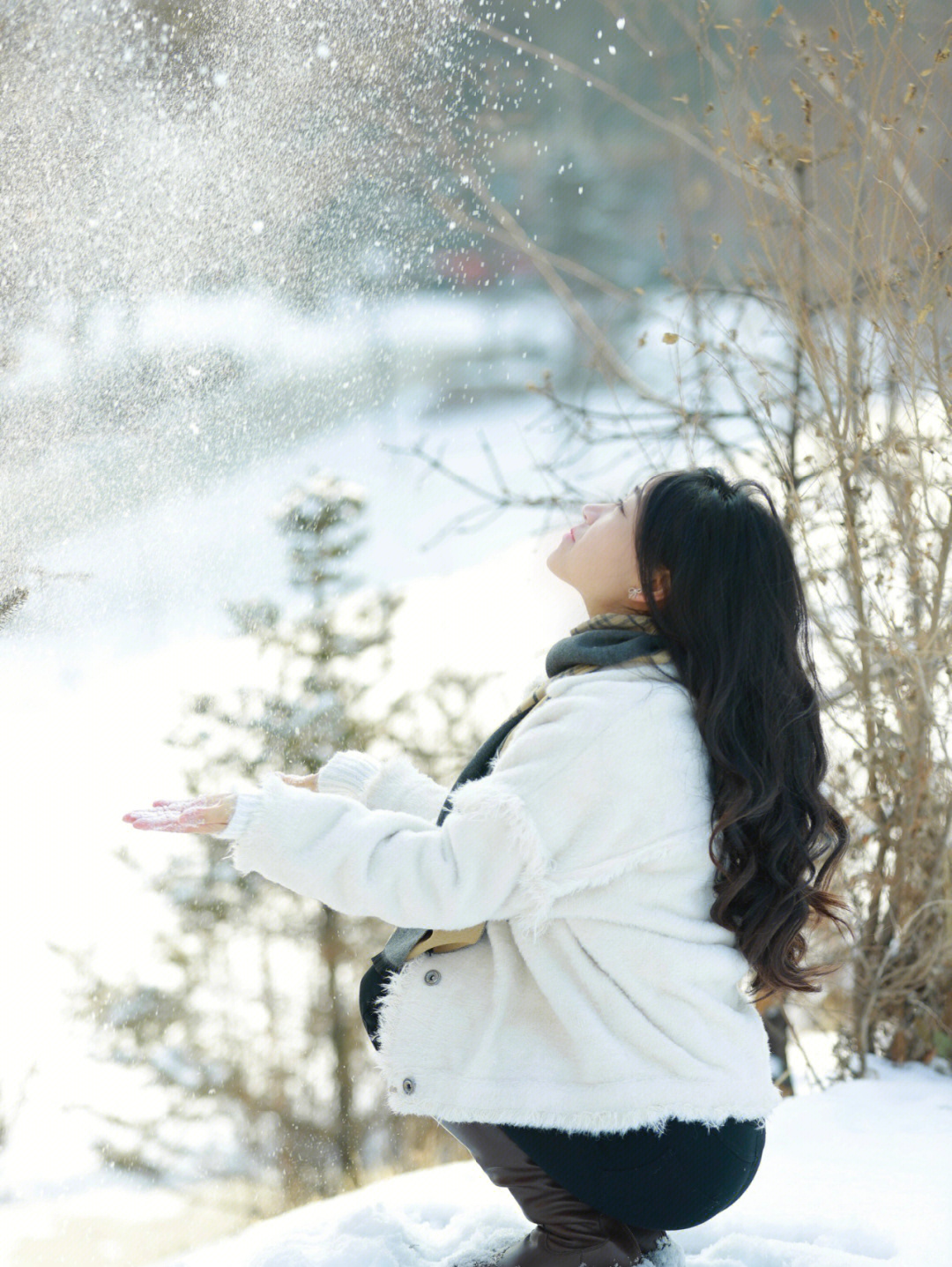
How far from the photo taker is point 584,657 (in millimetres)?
1163

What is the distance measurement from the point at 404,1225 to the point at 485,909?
2.09ft

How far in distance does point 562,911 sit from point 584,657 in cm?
25

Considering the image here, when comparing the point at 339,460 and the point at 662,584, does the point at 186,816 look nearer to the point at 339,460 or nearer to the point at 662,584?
the point at 662,584

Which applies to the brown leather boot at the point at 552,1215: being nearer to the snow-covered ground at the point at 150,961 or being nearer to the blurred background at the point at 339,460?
the snow-covered ground at the point at 150,961

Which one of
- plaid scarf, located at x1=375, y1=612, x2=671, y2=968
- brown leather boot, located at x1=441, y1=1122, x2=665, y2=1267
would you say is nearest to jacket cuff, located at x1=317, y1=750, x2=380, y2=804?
plaid scarf, located at x1=375, y1=612, x2=671, y2=968

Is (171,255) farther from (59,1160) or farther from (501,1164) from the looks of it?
(59,1160)

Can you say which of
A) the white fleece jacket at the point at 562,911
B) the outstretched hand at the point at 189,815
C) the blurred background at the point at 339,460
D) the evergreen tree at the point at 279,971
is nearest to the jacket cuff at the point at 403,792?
the white fleece jacket at the point at 562,911

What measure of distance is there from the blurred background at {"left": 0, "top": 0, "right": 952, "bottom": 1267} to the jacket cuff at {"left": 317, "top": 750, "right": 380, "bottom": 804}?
63cm

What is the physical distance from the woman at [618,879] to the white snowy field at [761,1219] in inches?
10.5

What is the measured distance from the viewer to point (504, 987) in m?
1.16

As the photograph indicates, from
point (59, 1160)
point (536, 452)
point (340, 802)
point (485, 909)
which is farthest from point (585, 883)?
point (536, 452)

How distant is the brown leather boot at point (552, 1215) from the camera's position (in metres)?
1.20

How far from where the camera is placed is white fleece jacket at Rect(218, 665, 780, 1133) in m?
1.06

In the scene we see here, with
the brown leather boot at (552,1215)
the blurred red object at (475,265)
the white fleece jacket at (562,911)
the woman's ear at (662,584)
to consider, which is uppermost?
the blurred red object at (475,265)
